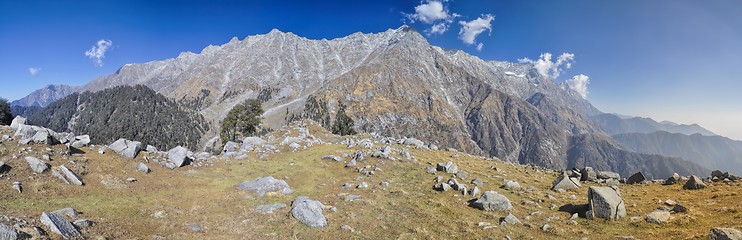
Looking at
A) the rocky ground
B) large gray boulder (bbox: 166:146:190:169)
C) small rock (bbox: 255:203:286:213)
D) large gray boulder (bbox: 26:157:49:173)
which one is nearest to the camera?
the rocky ground

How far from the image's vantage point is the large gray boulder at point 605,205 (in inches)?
894

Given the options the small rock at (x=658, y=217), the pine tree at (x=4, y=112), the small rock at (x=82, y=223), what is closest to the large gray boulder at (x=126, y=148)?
the small rock at (x=82, y=223)

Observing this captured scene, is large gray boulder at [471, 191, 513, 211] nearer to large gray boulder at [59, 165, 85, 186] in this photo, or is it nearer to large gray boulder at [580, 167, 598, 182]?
large gray boulder at [580, 167, 598, 182]

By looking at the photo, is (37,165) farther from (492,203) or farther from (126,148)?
(492,203)

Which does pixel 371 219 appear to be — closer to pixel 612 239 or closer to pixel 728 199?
pixel 612 239

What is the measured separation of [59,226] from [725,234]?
32.4 m

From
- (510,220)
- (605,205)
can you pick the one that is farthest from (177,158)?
(605,205)

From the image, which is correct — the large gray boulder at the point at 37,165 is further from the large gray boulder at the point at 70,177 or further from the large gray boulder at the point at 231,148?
the large gray boulder at the point at 231,148

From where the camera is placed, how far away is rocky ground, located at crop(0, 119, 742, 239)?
2089cm

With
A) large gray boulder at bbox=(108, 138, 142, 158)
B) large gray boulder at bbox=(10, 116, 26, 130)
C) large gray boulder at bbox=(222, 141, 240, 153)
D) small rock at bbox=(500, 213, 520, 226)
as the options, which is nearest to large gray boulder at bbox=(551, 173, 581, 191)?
small rock at bbox=(500, 213, 520, 226)

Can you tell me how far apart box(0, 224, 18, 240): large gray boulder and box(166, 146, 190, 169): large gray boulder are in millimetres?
25255

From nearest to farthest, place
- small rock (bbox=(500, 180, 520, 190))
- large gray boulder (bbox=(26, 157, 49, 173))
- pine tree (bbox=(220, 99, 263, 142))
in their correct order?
large gray boulder (bbox=(26, 157, 49, 173)) → small rock (bbox=(500, 180, 520, 190)) → pine tree (bbox=(220, 99, 263, 142))

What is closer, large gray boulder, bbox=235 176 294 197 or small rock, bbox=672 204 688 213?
small rock, bbox=672 204 688 213

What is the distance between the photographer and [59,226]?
17047mm
